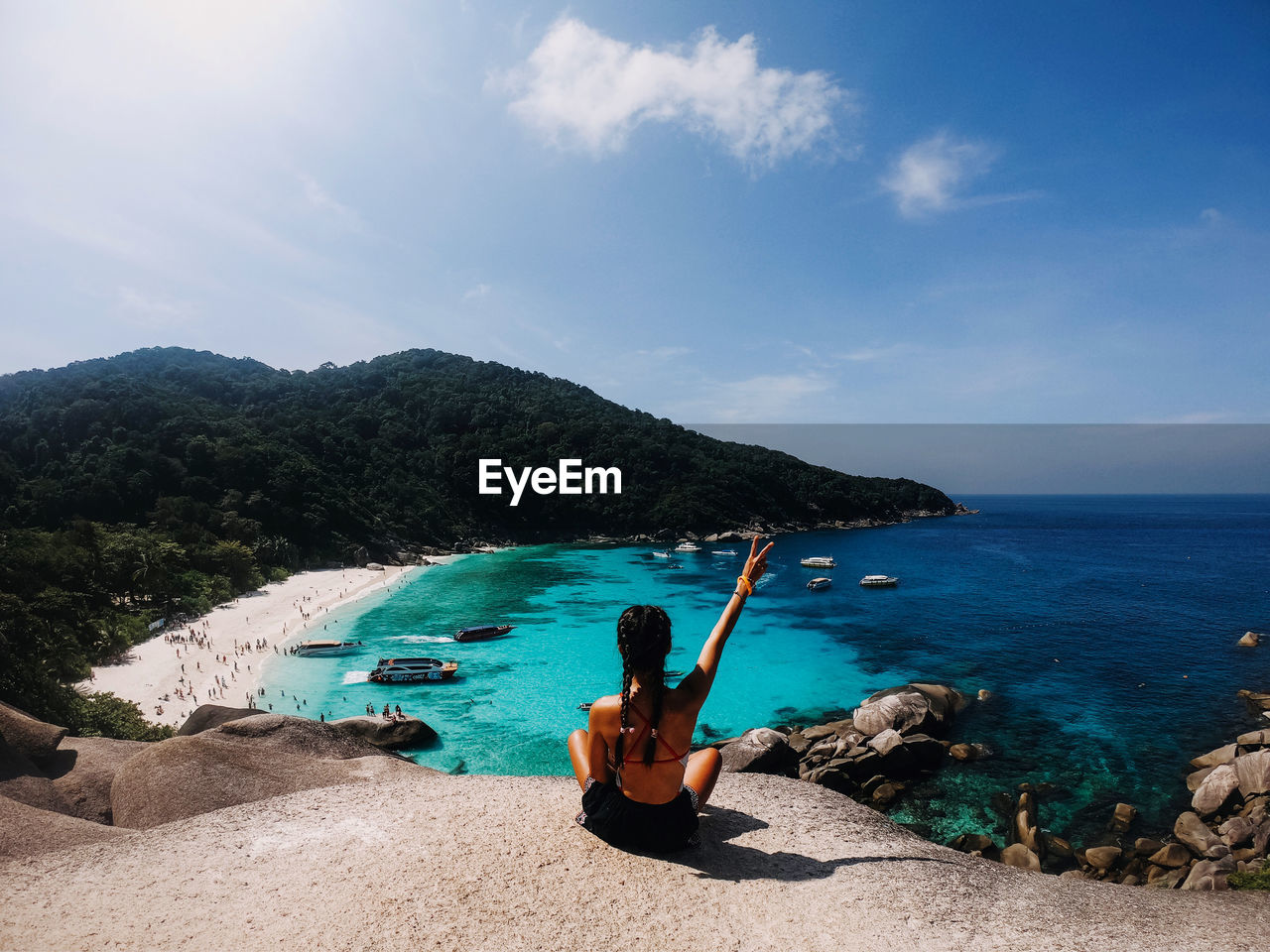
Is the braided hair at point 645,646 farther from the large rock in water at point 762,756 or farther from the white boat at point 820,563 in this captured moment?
the white boat at point 820,563

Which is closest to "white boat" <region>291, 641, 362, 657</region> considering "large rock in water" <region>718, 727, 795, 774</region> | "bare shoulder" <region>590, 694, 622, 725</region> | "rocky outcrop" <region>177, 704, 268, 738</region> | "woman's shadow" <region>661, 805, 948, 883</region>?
"rocky outcrop" <region>177, 704, 268, 738</region>

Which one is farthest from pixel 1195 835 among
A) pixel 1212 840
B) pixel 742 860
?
pixel 742 860

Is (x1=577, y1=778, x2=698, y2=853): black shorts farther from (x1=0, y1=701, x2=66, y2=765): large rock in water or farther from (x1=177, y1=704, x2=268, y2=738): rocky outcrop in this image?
(x1=177, y1=704, x2=268, y2=738): rocky outcrop

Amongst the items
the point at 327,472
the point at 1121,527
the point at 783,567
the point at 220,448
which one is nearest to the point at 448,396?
the point at 327,472

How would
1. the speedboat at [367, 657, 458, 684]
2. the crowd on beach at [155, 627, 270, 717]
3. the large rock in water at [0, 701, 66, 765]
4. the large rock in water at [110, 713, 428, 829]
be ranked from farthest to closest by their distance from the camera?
the speedboat at [367, 657, 458, 684] < the crowd on beach at [155, 627, 270, 717] < the large rock in water at [0, 701, 66, 765] < the large rock in water at [110, 713, 428, 829]

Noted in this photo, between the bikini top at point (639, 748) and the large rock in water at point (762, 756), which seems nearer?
the bikini top at point (639, 748)

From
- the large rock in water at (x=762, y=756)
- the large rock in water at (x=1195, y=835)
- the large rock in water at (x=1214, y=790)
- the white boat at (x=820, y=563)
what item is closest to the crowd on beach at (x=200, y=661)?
the large rock in water at (x=762, y=756)
